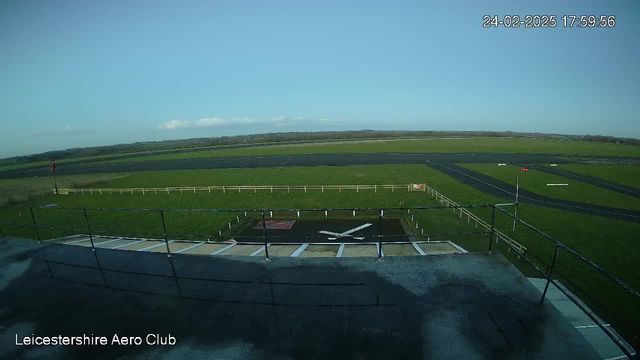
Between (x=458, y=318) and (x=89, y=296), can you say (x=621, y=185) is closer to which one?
→ (x=458, y=318)

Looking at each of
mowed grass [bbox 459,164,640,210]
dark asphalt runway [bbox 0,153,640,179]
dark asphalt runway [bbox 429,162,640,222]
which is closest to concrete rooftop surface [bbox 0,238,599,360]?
dark asphalt runway [bbox 429,162,640,222]

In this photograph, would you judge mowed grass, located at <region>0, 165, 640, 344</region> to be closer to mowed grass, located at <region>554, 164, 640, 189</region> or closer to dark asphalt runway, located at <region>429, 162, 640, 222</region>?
dark asphalt runway, located at <region>429, 162, 640, 222</region>

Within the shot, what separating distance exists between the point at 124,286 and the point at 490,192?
34.4 m

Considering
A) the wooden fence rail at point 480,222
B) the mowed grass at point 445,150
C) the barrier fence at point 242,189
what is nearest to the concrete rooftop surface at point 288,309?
the wooden fence rail at point 480,222

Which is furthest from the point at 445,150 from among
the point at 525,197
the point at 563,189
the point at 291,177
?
the point at 291,177

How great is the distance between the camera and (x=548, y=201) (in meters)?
27.3

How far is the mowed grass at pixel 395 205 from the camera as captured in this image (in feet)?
45.4

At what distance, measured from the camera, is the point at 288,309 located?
4.56 metres

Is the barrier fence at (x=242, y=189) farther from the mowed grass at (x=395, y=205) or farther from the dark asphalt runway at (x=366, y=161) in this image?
the dark asphalt runway at (x=366, y=161)

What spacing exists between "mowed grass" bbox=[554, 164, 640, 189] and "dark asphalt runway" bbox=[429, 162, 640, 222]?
14299 mm

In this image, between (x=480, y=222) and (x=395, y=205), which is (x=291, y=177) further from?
(x=480, y=222)

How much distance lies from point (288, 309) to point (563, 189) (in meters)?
39.0

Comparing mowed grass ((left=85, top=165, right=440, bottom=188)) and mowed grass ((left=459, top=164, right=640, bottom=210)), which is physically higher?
mowed grass ((left=85, top=165, right=440, bottom=188))

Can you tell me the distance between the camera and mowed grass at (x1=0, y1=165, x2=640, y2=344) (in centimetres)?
1383
